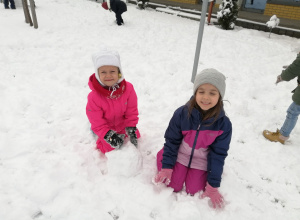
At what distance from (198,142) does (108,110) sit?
1.04 m

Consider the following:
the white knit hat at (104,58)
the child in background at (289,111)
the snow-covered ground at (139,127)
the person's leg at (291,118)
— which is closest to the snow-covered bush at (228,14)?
the snow-covered ground at (139,127)

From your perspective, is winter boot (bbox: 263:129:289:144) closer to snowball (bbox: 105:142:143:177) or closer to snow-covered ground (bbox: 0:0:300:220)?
snow-covered ground (bbox: 0:0:300:220)

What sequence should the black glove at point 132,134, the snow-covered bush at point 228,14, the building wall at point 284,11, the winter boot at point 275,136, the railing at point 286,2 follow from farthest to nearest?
the building wall at point 284,11 → the railing at point 286,2 → the snow-covered bush at point 228,14 → the winter boot at point 275,136 → the black glove at point 132,134

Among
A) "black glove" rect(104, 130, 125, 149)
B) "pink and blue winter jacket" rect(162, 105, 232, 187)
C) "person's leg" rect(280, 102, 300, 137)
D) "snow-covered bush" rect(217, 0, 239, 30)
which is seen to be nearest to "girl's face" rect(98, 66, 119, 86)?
"black glove" rect(104, 130, 125, 149)

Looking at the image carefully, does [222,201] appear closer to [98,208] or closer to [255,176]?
[255,176]

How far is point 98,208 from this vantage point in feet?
6.90

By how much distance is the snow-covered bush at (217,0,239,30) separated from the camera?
7.64 meters

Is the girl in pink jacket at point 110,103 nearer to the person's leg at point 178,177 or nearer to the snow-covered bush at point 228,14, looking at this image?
the person's leg at point 178,177

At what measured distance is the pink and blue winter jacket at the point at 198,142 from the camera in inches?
81.9

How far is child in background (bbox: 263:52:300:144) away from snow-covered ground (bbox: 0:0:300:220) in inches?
4.3

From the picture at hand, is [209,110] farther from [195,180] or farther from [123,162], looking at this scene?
[123,162]

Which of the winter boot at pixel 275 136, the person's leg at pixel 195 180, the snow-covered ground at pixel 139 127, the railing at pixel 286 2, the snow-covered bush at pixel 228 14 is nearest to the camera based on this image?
the snow-covered ground at pixel 139 127

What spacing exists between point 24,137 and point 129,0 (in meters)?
11.8

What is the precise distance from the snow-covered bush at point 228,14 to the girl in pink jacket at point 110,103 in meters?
6.63
